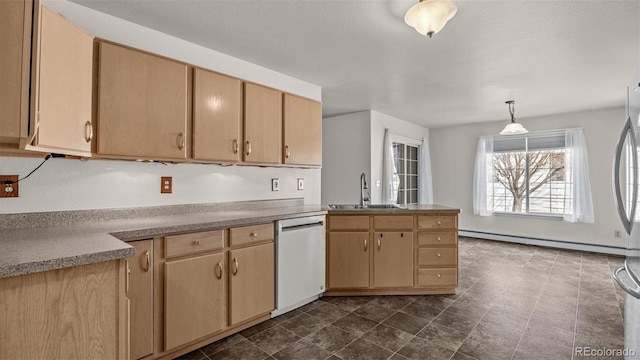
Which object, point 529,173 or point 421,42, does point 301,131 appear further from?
point 529,173

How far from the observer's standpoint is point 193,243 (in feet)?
6.51

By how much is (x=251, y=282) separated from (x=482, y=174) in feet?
17.1

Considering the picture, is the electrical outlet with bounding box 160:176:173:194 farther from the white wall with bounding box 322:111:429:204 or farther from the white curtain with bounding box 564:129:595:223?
the white curtain with bounding box 564:129:595:223

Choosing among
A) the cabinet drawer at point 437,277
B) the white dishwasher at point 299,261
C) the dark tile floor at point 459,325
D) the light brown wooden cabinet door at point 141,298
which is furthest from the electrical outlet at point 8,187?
the cabinet drawer at point 437,277

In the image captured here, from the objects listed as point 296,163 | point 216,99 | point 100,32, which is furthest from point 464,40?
point 100,32

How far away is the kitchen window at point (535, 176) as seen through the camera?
4.92m

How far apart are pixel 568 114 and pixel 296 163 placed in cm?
502

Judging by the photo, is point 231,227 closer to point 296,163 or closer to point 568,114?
point 296,163

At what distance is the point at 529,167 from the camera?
5.50 meters

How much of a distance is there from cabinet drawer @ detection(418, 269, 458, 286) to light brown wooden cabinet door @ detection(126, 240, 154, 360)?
2.43 meters

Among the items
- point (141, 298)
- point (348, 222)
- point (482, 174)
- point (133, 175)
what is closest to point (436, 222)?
point (348, 222)

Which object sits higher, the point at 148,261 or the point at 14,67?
the point at 14,67

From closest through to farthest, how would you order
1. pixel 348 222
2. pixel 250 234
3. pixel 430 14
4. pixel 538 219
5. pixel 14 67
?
pixel 14 67
pixel 430 14
pixel 250 234
pixel 348 222
pixel 538 219

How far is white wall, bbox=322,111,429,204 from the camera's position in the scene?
485cm
